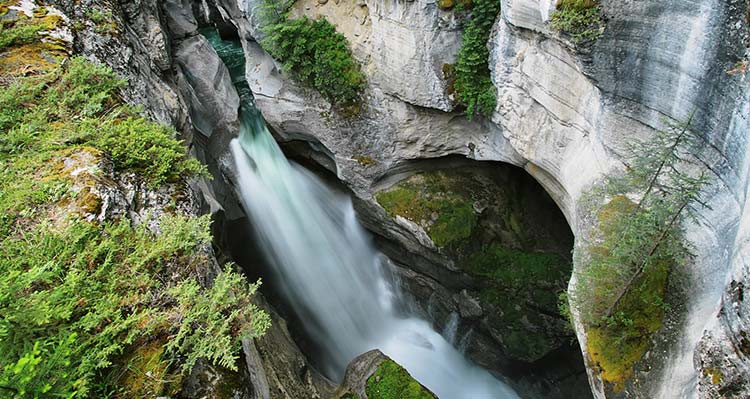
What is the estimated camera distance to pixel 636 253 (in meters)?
5.93

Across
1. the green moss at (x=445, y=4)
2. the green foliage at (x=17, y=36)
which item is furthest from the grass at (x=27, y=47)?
the green moss at (x=445, y=4)

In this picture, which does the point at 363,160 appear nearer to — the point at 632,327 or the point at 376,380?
the point at 376,380

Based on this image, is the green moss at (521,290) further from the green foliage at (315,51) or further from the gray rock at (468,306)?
the green foliage at (315,51)

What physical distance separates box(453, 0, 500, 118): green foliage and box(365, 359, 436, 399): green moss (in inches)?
228

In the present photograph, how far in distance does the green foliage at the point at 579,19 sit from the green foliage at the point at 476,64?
2576 mm

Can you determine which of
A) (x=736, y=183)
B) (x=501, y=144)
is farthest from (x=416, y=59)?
(x=736, y=183)

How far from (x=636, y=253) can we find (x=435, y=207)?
660 cm

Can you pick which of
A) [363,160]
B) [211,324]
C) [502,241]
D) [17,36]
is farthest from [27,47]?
[502,241]

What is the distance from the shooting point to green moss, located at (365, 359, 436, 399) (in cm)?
921

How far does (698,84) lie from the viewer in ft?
18.3

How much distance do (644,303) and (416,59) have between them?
667cm

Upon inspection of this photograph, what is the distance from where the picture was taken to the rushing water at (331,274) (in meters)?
12.7

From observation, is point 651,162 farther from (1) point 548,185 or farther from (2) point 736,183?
(1) point 548,185

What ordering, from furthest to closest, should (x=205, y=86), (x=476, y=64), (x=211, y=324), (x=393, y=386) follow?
(x=205, y=86), (x=476, y=64), (x=393, y=386), (x=211, y=324)
